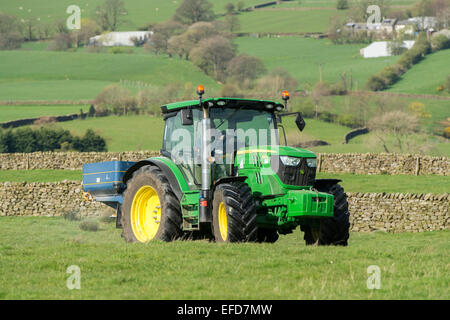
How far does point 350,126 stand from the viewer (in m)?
75.8

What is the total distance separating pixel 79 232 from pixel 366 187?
15199 mm

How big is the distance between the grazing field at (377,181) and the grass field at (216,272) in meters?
18.3

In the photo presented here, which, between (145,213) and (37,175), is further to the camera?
(37,175)

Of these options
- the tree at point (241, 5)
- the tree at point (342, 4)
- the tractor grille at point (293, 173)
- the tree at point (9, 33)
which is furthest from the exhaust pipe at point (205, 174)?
the tree at point (241, 5)

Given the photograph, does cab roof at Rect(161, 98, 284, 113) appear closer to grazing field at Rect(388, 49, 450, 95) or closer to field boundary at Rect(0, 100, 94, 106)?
field boundary at Rect(0, 100, 94, 106)

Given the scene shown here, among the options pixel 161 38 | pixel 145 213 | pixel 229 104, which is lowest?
pixel 145 213

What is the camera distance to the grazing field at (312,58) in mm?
115000

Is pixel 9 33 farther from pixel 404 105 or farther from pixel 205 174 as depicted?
pixel 205 174

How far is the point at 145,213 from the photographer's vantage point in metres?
14.6

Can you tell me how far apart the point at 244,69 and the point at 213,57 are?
8.65 metres

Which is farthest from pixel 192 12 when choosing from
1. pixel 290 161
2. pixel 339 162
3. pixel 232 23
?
pixel 290 161
